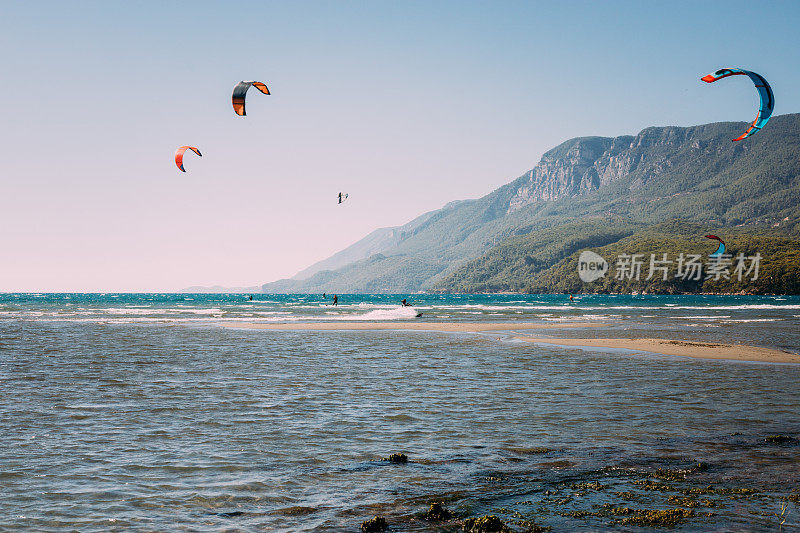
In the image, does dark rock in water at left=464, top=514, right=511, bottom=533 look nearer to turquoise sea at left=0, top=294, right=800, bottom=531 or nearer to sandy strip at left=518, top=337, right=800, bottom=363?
turquoise sea at left=0, top=294, right=800, bottom=531

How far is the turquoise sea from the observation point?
7207 millimetres

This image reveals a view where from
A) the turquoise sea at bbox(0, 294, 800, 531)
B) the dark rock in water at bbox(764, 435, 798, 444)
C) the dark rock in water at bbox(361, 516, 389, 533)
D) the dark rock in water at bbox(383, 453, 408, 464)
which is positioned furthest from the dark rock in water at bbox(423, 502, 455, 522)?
the dark rock in water at bbox(764, 435, 798, 444)

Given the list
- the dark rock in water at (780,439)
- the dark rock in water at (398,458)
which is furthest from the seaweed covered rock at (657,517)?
the dark rock in water at (780,439)

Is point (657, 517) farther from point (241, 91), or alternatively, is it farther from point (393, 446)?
point (241, 91)

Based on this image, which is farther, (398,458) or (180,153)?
(180,153)

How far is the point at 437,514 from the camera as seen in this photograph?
6980 millimetres

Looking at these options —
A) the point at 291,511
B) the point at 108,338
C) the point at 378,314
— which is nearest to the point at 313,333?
the point at 108,338

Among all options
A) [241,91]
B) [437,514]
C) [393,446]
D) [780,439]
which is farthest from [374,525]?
[241,91]

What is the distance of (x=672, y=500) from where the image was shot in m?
7.47

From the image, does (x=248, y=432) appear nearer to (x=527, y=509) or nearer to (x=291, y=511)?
(x=291, y=511)

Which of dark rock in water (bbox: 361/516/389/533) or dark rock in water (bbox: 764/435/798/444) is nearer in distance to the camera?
dark rock in water (bbox: 361/516/389/533)

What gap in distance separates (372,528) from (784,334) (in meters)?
40.6

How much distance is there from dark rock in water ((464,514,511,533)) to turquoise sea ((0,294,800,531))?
0.20 m

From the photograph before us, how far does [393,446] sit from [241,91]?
67.0ft
